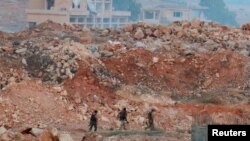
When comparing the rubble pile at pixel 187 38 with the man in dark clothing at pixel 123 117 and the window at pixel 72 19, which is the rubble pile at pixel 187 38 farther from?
the window at pixel 72 19

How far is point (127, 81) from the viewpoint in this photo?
68.7 feet

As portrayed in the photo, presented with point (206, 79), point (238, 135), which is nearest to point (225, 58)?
point (206, 79)

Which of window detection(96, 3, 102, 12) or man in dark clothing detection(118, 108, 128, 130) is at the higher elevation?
window detection(96, 3, 102, 12)

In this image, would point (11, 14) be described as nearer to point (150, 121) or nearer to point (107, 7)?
point (107, 7)

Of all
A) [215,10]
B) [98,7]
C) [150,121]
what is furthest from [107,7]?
[150,121]

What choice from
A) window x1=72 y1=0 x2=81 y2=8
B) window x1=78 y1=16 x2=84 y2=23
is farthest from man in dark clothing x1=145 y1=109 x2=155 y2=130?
window x1=78 y1=16 x2=84 y2=23

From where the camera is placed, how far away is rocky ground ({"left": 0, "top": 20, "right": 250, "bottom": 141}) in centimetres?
Result: 1805

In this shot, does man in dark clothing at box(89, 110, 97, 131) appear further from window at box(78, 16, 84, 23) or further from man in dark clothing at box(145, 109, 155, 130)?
window at box(78, 16, 84, 23)

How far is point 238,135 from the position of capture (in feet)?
28.3

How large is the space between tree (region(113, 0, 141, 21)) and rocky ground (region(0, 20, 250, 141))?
181 ft

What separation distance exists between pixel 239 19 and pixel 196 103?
353ft

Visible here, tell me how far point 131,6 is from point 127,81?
63314 millimetres

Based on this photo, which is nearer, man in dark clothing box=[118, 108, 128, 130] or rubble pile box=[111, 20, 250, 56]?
man in dark clothing box=[118, 108, 128, 130]

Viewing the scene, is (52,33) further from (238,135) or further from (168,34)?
(238,135)
